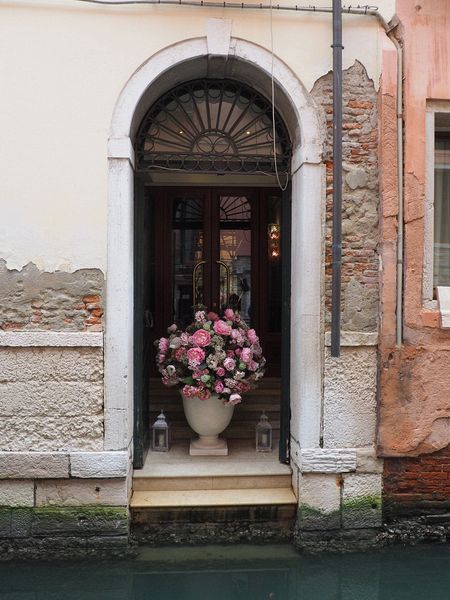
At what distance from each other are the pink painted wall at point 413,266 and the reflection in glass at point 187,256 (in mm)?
3001

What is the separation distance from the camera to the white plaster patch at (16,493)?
13.3 ft

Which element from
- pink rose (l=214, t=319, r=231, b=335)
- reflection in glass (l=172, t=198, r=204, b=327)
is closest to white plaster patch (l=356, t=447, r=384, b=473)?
pink rose (l=214, t=319, r=231, b=335)

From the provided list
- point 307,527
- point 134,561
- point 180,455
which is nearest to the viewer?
point 134,561

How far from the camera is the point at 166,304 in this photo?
22.2 ft

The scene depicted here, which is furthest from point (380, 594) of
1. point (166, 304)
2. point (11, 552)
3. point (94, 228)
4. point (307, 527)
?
point (166, 304)

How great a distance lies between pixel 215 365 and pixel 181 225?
2686mm

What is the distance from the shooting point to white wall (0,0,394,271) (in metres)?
4.05

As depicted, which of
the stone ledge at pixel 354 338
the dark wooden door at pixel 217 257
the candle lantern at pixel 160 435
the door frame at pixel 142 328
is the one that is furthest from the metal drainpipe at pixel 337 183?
the dark wooden door at pixel 217 257

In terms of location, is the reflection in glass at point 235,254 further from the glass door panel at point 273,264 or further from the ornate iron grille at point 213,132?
the ornate iron grille at point 213,132

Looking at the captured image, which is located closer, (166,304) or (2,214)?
(2,214)

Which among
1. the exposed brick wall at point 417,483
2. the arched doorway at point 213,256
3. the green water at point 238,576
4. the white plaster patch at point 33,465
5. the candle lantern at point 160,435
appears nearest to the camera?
the green water at point 238,576

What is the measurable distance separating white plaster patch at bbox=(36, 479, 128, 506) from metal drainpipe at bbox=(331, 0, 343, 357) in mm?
1918

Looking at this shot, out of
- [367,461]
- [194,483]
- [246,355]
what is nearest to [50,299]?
[246,355]

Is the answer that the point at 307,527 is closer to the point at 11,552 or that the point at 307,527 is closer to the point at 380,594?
the point at 380,594
